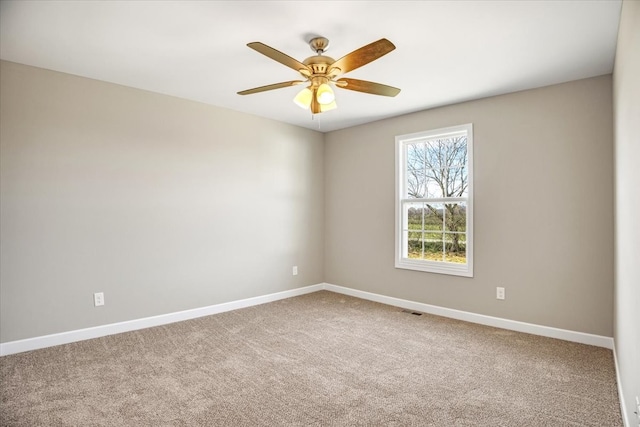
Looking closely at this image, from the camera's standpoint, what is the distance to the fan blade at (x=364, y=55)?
79.3 inches

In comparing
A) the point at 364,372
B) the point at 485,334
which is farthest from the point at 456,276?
the point at 364,372

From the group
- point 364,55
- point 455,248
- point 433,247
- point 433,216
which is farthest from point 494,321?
point 364,55

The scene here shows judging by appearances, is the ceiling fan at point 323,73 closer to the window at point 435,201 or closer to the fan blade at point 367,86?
the fan blade at point 367,86

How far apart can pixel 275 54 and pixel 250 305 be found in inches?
127

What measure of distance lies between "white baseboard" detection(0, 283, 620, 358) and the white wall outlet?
0.22 meters

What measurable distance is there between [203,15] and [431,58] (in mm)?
1755

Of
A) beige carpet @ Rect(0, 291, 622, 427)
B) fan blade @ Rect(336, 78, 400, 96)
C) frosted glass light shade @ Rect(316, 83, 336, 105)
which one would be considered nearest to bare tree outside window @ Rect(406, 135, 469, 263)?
beige carpet @ Rect(0, 291, 622, 427)

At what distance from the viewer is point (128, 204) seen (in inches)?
138

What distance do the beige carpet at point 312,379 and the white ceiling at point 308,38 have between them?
2.43m

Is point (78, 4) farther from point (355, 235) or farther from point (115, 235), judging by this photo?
point (355, 235)

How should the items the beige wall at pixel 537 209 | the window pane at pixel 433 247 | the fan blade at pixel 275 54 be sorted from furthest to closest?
the window pane at pixel 433 247 → the beige wall at pixel 537 209 → the fan blade at pixel 275 54

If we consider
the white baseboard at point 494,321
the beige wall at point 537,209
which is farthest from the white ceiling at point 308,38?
the white baseboard at point 494,321

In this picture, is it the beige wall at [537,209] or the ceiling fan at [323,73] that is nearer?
the ceiling fan at [323,73]

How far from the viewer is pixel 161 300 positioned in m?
3.74
